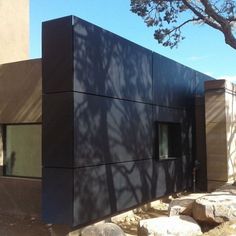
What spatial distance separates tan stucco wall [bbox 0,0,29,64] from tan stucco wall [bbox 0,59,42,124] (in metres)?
1.58

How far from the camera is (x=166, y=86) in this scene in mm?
12109

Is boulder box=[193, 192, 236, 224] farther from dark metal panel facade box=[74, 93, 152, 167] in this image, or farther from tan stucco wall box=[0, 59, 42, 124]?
tan stucco wall box=[0, 59, 42, 124]

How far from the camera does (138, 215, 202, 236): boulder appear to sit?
22.7ft

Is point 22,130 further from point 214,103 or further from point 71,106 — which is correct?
point 214,103

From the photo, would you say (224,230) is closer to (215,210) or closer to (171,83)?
(215,210)

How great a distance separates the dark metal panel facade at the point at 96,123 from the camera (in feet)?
25.2

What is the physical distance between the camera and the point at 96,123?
835cm

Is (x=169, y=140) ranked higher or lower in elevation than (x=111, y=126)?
lower

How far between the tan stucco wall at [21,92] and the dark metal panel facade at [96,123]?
1.94 meters

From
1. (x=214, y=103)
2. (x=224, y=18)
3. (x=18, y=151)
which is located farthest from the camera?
(x=214, y=103)

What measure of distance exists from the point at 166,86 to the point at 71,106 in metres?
5.10

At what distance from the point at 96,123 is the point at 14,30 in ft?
18.7

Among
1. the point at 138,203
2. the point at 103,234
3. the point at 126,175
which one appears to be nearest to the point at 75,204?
the point at 103,234

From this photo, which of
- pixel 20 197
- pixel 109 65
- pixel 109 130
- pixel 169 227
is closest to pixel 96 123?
pixel 109 130
